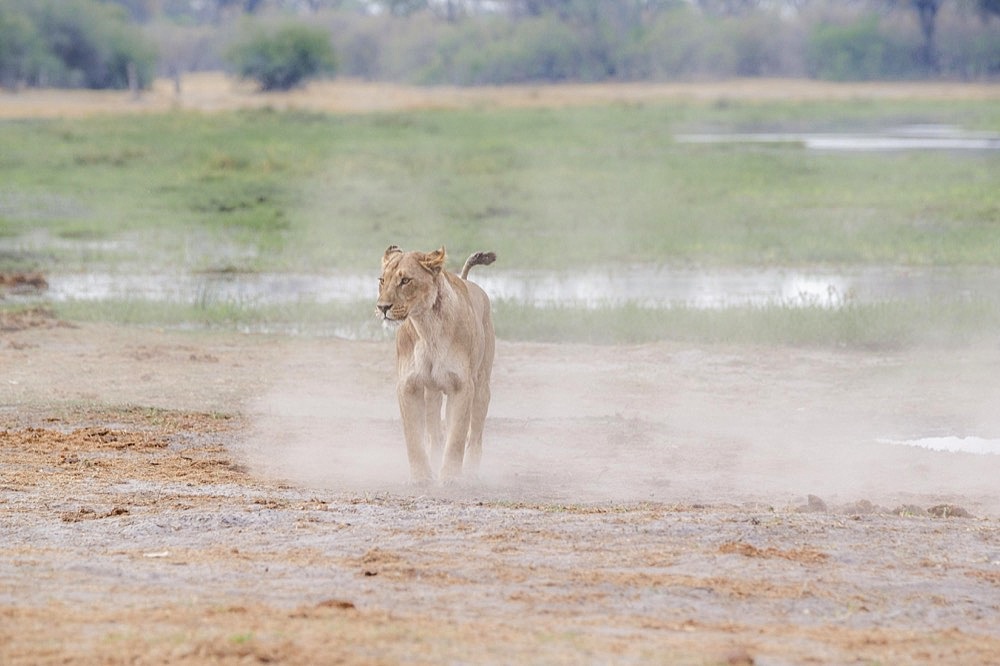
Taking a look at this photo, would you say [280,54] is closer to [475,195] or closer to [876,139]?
[876,139]

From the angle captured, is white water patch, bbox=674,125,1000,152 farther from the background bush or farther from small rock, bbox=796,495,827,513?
small rock, bbox=796,495,827,513

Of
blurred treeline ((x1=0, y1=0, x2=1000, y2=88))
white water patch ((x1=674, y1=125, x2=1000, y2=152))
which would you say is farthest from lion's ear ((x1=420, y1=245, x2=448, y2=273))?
blurred treeline ((x1=0, y1=0, x2=1000, y2=88))

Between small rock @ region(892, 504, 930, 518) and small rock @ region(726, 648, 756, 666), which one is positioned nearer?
small rock @ region(726, 648, 756, 666)

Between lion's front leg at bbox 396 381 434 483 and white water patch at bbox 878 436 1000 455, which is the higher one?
lion's front leg at bbox 396 381 434 483

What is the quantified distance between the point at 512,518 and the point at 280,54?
205 feet

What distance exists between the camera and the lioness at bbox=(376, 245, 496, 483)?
8.57 m

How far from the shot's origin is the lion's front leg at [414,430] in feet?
29.2

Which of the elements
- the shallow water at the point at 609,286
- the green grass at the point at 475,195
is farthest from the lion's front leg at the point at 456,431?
the green grass at the point at 475,195

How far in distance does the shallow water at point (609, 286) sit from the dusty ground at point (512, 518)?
4107 mm

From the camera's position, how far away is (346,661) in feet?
17.1

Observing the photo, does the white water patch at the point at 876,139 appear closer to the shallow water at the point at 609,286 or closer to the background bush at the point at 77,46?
the shallow water at the point at 609,286

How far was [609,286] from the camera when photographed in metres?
19.8

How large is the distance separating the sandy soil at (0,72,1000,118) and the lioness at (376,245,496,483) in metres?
46.4

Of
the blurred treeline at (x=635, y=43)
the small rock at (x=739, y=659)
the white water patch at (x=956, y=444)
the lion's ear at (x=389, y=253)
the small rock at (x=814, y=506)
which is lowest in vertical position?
the white water patch at (x=956, y=444)
